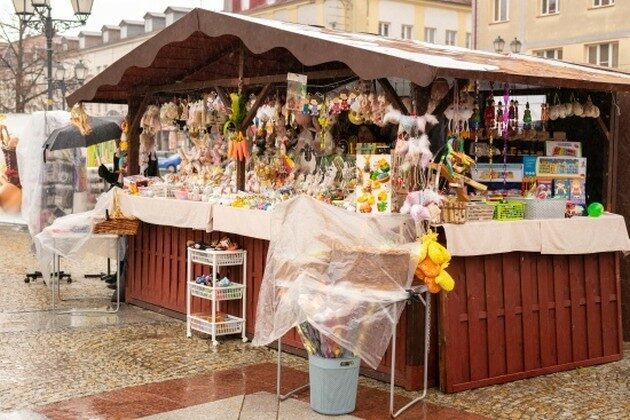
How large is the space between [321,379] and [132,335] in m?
3.39

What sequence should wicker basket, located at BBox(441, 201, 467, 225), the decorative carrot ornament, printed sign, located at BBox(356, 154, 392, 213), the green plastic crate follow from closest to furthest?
wicker basket, located at BBox(441, 201, 467, 225), printed sign, located at BBox(356, 154, 392, 213), the green plastic crate, the decorative carrot ornament

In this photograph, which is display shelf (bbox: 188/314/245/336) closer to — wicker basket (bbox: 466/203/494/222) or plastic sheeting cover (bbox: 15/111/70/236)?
wicker basket (bbox: 466/203/494/222)

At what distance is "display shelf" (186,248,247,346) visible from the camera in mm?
8781

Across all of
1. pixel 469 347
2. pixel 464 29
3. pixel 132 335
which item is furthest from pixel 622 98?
pixel 464 29

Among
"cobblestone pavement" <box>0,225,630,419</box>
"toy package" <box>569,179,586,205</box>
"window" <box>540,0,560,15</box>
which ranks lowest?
"cobblestone pavement" <box>0,225,630,419</box>

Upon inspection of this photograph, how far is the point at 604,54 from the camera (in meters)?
30.9

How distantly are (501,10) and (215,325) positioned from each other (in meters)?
29.0

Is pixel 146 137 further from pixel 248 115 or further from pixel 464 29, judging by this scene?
pixel 464 29

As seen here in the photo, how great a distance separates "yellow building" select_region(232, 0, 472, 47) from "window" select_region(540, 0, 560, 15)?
28.3 ft

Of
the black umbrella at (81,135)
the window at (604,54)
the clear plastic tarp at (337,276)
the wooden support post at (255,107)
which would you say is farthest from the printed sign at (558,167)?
the window at (604,54)

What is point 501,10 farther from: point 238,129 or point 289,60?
point 238,129

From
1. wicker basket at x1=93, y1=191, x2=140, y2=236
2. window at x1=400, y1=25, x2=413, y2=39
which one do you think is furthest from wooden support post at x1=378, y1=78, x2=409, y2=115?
window at x1=400, y1=25, x2=413, y2=39

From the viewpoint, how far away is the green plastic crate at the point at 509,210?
7.58 metres

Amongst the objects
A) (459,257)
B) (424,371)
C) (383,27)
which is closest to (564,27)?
(383,27)
